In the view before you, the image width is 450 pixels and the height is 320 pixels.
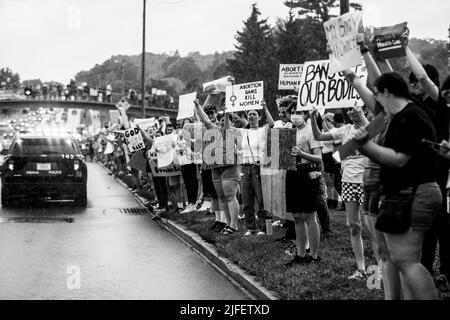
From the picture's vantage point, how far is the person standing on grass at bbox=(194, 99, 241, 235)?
12117mm

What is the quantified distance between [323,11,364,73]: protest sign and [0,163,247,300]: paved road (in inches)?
98.3

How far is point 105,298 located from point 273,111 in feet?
202

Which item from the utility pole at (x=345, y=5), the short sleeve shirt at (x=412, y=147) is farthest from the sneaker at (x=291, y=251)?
the short sleeve shirt at (x=412, y=147)

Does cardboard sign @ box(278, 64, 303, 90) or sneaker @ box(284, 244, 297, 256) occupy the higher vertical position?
cardboard sign @ box(278, 64, 303, 90)

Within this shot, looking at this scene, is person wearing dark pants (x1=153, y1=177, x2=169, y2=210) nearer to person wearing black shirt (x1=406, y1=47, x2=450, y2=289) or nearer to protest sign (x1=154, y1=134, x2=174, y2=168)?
protest sign (x1=154, y1=134, x2=174, y2=168)

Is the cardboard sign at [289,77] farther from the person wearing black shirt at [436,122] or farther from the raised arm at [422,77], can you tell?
the raised arm at [422,77]

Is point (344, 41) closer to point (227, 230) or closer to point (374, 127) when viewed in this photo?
point (374, 127)

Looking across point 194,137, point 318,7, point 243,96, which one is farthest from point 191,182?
point 318,7

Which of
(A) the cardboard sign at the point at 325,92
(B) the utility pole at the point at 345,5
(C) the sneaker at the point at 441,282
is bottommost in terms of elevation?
(C) the sneaker at the point at 441,282

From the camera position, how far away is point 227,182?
1225cm

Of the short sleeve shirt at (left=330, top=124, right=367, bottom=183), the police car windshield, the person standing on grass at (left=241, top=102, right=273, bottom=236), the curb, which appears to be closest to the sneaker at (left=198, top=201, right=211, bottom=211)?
the curb

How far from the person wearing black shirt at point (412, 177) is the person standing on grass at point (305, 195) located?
339 cm

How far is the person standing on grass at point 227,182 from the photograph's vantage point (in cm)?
1212

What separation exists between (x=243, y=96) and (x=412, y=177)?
774 cm
